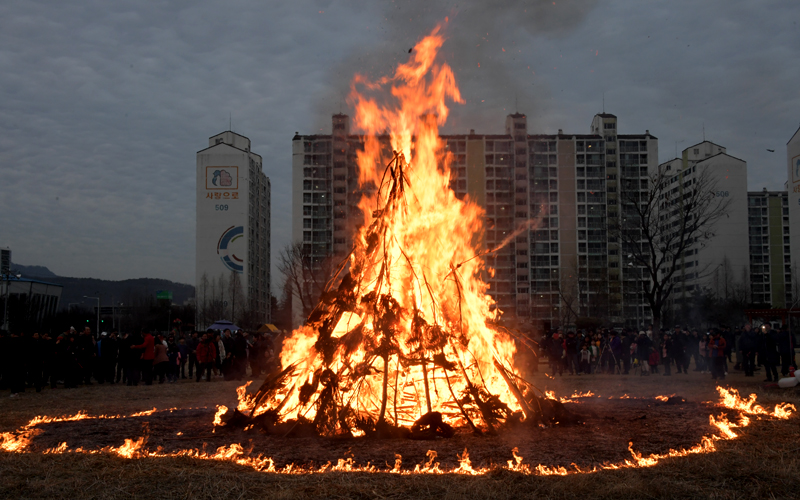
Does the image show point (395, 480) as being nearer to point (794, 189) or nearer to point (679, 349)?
point (679, 349)

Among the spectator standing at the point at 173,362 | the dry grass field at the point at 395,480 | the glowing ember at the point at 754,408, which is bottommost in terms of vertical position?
the spectator standing at the point at 173,362

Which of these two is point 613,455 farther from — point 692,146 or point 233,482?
point 692,146

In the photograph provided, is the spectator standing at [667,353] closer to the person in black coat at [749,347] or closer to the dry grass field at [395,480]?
the person in black coat at [749,347]

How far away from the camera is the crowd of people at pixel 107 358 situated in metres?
17.1

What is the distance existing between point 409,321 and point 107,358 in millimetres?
14956

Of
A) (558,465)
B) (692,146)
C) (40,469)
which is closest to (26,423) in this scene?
(40,469)

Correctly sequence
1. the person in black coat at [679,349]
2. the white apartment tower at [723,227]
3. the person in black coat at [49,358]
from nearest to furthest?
1. the person in black coat at [49,358]
2. the person in black coat at [679,349]
3. the white apartment tower at [723,227]

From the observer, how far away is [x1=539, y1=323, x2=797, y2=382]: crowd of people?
18000 millimetres

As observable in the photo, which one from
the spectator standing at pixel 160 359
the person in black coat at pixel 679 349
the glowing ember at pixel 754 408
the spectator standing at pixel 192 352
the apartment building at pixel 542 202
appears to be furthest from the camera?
the apartment building at pixel 542 202

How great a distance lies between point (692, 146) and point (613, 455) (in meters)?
109

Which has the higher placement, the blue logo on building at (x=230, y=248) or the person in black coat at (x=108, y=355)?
the blue logo on building at (x=230, y=248)

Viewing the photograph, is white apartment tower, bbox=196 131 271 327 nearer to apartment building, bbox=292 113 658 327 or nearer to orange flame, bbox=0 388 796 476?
apartment building, bbox=292 113 658 327

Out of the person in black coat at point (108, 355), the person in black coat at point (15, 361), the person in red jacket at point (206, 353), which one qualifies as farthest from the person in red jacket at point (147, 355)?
the person in black coat at point (15, 361)

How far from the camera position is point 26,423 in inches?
412
